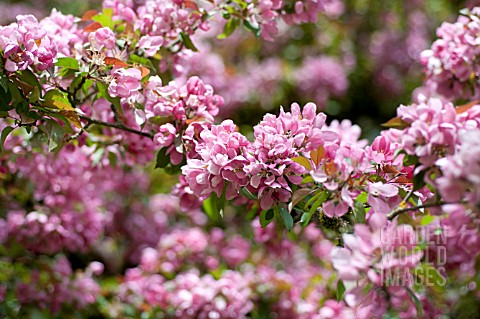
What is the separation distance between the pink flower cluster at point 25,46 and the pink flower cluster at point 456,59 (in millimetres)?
1039

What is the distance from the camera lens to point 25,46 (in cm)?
121

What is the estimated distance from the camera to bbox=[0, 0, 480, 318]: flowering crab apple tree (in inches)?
39.6

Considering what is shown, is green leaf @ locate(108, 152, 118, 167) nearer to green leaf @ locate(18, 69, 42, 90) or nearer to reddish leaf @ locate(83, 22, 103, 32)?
reddish leaf @ locate(83, 22, 103, 32)

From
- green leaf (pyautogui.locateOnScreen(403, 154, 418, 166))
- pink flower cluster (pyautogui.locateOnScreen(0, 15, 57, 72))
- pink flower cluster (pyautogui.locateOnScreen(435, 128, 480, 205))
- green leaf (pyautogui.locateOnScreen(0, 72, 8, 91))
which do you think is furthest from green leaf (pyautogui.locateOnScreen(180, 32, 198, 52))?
pink flower cluster (pyautogui.locateOnScreen(435, 128, 480, 205))

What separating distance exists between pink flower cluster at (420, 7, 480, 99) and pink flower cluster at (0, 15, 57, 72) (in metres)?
1.04

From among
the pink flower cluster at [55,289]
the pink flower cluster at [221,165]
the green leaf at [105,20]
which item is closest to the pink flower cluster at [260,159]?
the pink flower cluster at [221,165]

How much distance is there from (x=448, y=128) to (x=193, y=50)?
2.74 ft

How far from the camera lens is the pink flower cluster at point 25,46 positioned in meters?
1.19

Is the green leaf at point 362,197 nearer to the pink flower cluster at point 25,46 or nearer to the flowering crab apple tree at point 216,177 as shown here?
the flowering crab apple tree at point 216,177

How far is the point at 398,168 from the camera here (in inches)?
47.6

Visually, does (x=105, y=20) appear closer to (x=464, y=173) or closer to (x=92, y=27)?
(x=92, y=27)

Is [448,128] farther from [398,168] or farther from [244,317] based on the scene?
[244,317]

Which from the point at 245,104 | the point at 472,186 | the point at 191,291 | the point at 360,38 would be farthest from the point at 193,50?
the point at 360,38

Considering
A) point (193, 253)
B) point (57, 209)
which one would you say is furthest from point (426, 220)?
point (57, 209)
